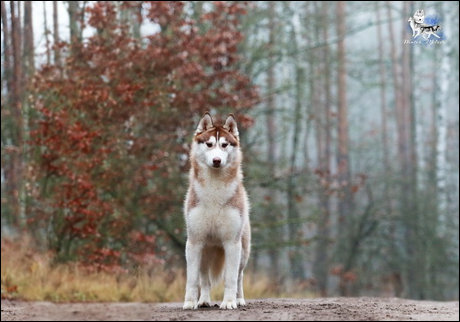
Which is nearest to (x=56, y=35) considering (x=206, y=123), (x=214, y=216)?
(x=206, y=123)

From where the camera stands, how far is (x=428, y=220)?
23.9 m

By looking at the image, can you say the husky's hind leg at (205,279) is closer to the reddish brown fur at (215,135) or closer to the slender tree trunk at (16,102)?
the reddish brown fur at (215,135)

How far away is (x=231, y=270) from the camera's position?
8.00 metres

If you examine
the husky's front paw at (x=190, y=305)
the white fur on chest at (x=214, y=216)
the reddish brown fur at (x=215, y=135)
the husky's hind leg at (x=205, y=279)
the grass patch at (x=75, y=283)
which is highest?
the reddish brown fur at (x=215, y=135)

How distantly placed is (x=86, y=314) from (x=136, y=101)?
916 cm

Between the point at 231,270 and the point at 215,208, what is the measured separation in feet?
2.36

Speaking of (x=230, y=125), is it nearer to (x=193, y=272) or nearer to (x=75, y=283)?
(x=193, y=272)

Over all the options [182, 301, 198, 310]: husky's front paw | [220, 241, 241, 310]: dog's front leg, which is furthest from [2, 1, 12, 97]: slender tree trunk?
[220, 241, 241, 310]: dog's front leg

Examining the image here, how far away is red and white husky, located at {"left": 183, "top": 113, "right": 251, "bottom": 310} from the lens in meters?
8.01

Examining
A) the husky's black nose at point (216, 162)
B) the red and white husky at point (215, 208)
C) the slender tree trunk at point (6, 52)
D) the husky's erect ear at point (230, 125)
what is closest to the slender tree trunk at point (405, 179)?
the slender tree trunk at point (6, 52)

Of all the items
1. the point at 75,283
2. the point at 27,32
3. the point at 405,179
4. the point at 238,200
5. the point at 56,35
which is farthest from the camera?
the point at 405,179

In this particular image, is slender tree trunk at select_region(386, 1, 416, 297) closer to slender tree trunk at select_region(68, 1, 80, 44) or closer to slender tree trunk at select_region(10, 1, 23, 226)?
slender tree trunk at select_region(68, 1, 80, 44)

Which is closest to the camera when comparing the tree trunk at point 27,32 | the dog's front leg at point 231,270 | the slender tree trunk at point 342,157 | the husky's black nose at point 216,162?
the husky's black nose at point 216,162

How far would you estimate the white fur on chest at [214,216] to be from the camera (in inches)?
316
